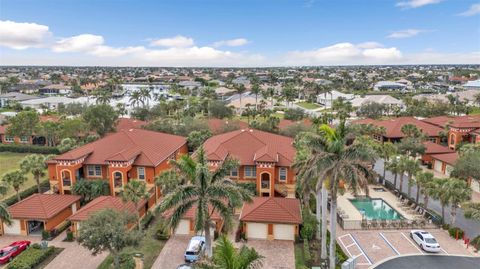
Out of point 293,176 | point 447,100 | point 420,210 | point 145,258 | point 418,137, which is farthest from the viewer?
point 447,100

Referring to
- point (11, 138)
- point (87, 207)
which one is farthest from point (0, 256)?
point (11, 138)

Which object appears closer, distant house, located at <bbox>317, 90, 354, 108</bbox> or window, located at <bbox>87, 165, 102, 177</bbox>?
window, located at <bbox>87, 165, 102, 177</bbox>

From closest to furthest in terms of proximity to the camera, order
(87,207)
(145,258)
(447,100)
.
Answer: (145,258)
(87,207)
(447,100)

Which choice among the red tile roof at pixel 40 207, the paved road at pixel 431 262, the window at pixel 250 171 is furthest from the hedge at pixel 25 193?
the paved road at pixel 431 262

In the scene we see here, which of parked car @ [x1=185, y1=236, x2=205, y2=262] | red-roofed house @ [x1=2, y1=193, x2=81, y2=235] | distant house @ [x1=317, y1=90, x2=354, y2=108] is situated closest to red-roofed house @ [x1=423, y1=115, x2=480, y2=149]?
parked car @ [x1=185, y1=236, x2=205, y2=262]

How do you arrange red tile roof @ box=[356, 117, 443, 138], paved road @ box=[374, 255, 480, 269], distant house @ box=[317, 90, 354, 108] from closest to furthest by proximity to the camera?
paved road @ box=[374, 255, 480, 269] < red tile roof @ box=[356, 117, 443, 138] < distant house @ box=[317, 90, 354, 108]

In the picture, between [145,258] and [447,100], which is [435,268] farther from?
[447,100]

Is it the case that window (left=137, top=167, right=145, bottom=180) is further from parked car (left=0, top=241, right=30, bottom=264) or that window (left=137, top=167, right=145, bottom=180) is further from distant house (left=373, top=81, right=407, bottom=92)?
distant house (left=373, top=81, right=407, bottom=92)
